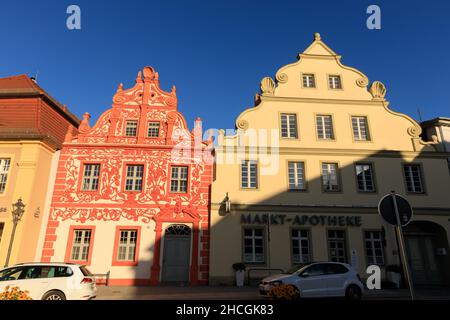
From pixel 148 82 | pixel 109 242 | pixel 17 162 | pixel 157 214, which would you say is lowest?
pixel 109 242

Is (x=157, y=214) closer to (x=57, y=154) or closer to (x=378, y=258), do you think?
(x=57, y=154)

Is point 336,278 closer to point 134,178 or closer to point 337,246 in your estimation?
point 337,246

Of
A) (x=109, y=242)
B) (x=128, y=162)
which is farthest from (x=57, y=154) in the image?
(x=109, y=242)

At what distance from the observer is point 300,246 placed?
61.1 ft

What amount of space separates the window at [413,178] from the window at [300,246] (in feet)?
24.1

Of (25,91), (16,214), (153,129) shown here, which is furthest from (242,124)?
(25,91)

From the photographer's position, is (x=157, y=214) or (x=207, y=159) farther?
(x=207, y=159)

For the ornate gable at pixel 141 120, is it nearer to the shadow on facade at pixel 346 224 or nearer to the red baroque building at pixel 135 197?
the red baroque building at pixel 135 197

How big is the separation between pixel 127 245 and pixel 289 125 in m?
12.3

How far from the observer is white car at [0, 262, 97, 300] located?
1025cm

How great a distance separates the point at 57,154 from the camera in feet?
64.9

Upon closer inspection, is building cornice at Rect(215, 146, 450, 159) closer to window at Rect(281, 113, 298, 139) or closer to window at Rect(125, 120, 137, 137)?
window at Rect(281, 113, 298, 139)
